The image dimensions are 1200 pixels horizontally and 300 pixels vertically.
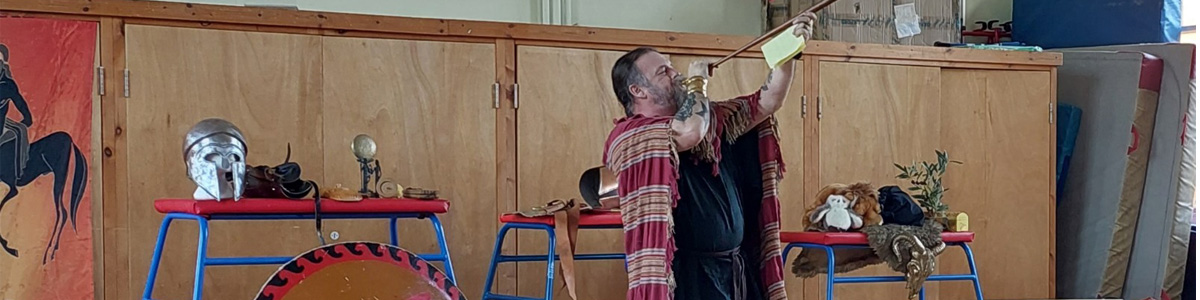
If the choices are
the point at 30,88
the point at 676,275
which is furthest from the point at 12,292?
the point at 676,275

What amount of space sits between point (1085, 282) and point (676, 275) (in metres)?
2.47

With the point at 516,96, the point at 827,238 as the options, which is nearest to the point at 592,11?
the point at 516,96

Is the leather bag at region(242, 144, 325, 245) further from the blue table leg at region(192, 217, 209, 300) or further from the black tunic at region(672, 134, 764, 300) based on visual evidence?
the black tunic at region(672, 134, 764, 300)

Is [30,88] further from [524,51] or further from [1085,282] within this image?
[1085,282]

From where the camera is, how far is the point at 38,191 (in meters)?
2.97

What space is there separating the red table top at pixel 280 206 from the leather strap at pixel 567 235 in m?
0.37

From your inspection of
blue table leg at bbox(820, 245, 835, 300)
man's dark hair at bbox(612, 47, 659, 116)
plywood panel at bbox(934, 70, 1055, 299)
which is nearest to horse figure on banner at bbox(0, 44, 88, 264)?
man's dark hair at bbox(612, 47, 659, 116)

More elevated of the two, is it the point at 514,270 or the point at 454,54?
the point at 454,54

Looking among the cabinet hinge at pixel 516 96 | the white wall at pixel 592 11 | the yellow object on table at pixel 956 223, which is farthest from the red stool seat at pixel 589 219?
the white wall at pixel 592 11

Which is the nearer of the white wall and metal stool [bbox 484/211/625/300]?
metal stool [bbox 484/211/625/300]

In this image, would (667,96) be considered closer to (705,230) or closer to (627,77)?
(627,77)

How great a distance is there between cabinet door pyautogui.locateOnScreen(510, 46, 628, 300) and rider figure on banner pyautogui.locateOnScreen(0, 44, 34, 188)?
4.34 ft

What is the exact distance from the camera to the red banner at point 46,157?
296 centimetres

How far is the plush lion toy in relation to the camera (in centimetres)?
329
